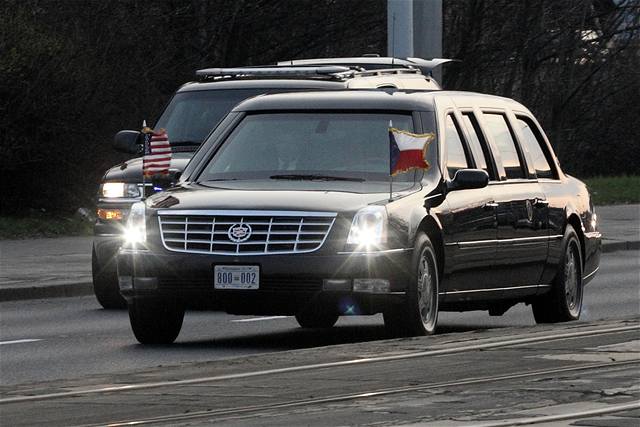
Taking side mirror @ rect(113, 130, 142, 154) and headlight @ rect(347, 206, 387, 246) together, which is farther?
side mirror @ rect(113, 130, 142, 154)

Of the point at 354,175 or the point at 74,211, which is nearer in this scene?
the point at 354,175

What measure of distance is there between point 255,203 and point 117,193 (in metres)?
4.35

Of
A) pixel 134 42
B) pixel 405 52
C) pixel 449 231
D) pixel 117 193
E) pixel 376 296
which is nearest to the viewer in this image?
pixel 376 296

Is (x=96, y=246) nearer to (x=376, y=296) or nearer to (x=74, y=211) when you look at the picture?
(x=376, y=296)

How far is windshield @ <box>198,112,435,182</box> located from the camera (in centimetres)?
1302

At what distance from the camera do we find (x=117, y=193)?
16328 mm

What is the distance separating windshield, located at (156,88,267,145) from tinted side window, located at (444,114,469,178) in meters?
3.68

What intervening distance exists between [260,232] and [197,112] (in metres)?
5.47

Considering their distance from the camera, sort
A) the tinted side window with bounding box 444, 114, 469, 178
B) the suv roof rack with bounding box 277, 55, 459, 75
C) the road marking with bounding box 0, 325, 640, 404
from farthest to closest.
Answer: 1. the suv roof rack with bounding box 277, 55, 459, 75
2. the tinted side window with bounding box 444, 114, 469, 178
3. the road marking with bounding box 0, 325, 640, 404

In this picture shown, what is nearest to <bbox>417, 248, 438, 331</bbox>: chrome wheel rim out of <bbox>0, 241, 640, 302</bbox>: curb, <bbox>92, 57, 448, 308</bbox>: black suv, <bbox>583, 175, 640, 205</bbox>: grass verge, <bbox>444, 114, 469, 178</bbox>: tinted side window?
<bbox>444, 114, 469, 178</bbox>: tinted side window

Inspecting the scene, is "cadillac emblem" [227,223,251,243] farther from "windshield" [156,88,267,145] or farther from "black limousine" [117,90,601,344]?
"windshield" [156,88,267,145]

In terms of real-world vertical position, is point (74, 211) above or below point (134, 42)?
below

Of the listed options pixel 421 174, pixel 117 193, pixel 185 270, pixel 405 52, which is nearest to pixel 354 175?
pixel 421 174

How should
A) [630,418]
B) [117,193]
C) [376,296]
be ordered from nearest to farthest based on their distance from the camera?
[630,418]
[376,296]
[117,193]
